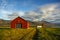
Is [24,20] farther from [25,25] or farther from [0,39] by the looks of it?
[0,39]

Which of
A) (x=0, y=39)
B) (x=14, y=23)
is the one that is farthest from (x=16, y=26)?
(x=0, y=39)

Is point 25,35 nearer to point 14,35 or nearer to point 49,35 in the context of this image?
point 14,35

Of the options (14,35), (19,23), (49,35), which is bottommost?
(49,35)

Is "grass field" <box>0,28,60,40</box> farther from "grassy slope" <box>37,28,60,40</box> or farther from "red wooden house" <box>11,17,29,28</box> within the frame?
"red wooden house" <box>11,17,29,28</box>

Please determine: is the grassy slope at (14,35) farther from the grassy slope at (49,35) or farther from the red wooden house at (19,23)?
the red wooden house at (19,23)

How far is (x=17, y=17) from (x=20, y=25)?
202 cm

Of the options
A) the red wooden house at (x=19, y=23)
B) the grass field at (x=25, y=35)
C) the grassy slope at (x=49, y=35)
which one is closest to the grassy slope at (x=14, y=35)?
the grass field at (x=25, y=35)

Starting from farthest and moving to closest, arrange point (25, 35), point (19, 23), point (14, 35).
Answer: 1. point (19, 23)
2. point (25, 35)
3. point (14, 35)

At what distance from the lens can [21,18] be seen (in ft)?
121

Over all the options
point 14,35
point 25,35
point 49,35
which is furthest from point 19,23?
point 14,35

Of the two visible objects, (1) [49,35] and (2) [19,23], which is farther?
(2) [19,23]

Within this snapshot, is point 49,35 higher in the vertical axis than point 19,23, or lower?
lower

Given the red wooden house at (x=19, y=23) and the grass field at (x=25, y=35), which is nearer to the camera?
the grass field at (x=25, y=35)

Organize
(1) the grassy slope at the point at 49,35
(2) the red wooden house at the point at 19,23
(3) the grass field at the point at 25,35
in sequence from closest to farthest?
(3) the grass field at the point at 25,35
(1) the grassy slope at the point at 49,35
(2) the red wooden house at the point at 19,23
